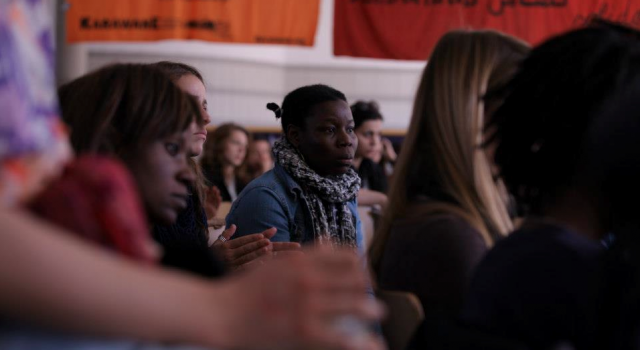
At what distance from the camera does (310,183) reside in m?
3.21

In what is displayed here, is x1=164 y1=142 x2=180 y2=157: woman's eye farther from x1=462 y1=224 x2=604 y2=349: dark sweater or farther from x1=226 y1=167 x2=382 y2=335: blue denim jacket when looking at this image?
x1=226 y1=167 x2=382 y2=335: blue denim jacket

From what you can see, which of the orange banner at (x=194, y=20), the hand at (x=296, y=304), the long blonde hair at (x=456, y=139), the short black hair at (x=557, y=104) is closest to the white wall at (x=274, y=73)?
the orange banner at (x=194, y=20)

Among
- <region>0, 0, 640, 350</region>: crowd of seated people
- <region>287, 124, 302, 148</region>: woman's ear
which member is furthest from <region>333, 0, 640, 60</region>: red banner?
<region>0, 0, 640, 350</region>: crowd of seated people

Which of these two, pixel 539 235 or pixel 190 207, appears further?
pixel 190 207

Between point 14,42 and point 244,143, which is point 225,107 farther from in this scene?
point 14,42

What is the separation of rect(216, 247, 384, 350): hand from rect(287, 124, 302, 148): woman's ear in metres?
2.70

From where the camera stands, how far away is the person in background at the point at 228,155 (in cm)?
608

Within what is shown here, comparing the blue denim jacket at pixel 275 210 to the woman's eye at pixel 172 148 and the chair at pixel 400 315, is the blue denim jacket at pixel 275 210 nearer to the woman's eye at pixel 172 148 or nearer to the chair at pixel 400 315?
the chair at pixel 400 315

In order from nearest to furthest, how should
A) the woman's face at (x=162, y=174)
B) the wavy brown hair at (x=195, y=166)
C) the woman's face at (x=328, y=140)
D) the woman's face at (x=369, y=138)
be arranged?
the woman's face at (x=162, y=174)
the wavy brown hair at (x=195, y=166)
the woman's face at (x=328, y=140)
the woman's face at (x=369, y=138)

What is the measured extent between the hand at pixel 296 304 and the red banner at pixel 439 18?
4.09 meters

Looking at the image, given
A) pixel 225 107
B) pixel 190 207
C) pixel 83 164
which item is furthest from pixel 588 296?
pixel 225 107

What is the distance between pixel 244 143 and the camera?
20.6 feet

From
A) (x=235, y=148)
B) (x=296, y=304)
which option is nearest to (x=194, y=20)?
(x=235, y=148)

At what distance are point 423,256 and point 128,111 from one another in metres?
0.68
